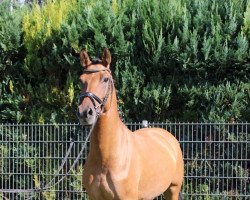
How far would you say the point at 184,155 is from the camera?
32.4 feet

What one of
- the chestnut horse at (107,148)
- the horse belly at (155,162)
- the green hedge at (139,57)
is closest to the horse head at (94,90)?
the chestnut horse at (107,148)

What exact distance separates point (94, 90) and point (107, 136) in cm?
54

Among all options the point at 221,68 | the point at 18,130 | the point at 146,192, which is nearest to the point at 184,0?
the point at 221,68

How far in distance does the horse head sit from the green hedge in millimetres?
3750

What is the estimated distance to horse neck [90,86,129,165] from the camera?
6090mm

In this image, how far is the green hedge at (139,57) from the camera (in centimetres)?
974

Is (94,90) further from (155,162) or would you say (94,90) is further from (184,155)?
(184,155)

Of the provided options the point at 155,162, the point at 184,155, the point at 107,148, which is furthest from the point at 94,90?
the point at 184,155

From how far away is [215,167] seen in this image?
32.1 ft

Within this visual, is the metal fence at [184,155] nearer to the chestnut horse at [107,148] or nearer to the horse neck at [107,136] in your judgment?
the chestnut horse at [107,148]

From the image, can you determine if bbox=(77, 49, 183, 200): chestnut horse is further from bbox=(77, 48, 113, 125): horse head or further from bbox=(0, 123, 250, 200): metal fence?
bbox=(0, 123, 250, 200): metal fence

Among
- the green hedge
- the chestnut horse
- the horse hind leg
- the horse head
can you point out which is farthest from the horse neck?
the green hedge

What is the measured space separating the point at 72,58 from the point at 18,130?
157 centimetres

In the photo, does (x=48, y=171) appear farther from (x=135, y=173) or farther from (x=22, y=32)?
(x=135, y=173)
